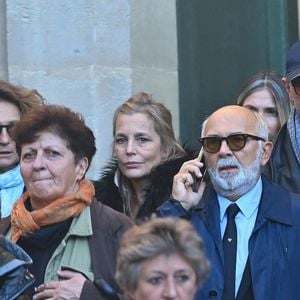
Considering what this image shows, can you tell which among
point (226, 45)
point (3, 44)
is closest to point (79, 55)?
point (3, 44)

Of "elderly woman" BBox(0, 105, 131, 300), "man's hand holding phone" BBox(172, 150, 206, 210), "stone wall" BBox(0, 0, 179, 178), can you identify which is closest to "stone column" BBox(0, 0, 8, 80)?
"stone wall" BBox(0, 0, 179, 178)

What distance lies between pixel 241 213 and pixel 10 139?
1.44 metres

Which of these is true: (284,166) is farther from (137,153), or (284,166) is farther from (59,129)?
(59,129)

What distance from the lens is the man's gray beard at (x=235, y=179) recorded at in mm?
6094

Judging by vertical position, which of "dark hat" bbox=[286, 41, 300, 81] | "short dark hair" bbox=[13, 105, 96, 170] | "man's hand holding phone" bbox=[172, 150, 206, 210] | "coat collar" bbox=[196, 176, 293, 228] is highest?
"dark hat" bbox=[286, 41, 300, 81]

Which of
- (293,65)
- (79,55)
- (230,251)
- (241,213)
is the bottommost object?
(230,251)

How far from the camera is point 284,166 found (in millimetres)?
6555

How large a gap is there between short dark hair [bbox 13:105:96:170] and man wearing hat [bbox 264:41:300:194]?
96cm

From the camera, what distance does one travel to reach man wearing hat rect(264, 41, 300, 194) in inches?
255

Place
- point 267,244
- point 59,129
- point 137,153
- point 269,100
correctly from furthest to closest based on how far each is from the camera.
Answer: point 269,100
point 137,153
point 59,129
point 267,244

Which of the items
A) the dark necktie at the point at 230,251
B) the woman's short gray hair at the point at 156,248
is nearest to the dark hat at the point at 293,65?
the dark necktie at the point at 230,251

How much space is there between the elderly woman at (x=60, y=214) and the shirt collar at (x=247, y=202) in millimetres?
436

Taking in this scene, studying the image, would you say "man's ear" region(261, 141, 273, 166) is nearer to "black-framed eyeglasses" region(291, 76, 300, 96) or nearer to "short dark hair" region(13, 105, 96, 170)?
"black-framed eyeglasses" region(291, 76, 300, 96)

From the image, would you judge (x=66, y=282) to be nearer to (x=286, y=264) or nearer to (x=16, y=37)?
(x=286, y=264)
